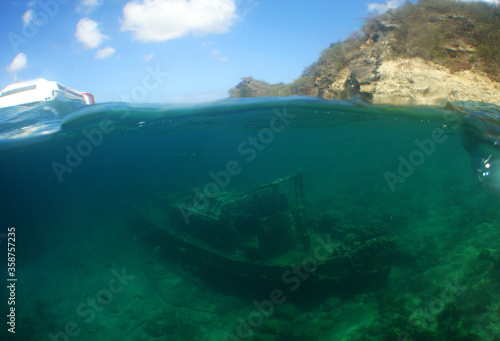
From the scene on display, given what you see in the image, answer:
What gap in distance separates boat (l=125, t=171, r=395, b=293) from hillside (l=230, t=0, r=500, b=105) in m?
4.55

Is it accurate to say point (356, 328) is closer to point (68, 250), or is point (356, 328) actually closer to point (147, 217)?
point (147, 217)

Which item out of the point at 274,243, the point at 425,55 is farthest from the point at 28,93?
the point at 425,55

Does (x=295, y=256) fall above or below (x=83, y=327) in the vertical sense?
above

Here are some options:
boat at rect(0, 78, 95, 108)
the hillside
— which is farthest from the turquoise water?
the hillside

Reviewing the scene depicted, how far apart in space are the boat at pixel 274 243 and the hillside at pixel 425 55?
4548mm

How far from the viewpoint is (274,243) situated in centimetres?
834

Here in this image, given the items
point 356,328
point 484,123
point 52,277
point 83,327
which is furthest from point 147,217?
point 484,123

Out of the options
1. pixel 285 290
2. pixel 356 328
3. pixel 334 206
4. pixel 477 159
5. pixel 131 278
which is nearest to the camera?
pixel 356 328

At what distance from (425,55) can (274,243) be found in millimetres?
8211

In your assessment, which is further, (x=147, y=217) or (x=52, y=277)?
(x=52, y=277)

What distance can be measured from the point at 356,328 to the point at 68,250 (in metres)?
19.6

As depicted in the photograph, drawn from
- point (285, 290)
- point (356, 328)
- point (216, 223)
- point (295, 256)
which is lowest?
point (356, 328)

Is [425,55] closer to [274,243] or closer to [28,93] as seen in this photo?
[274,243]

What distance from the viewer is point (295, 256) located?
8406mm
